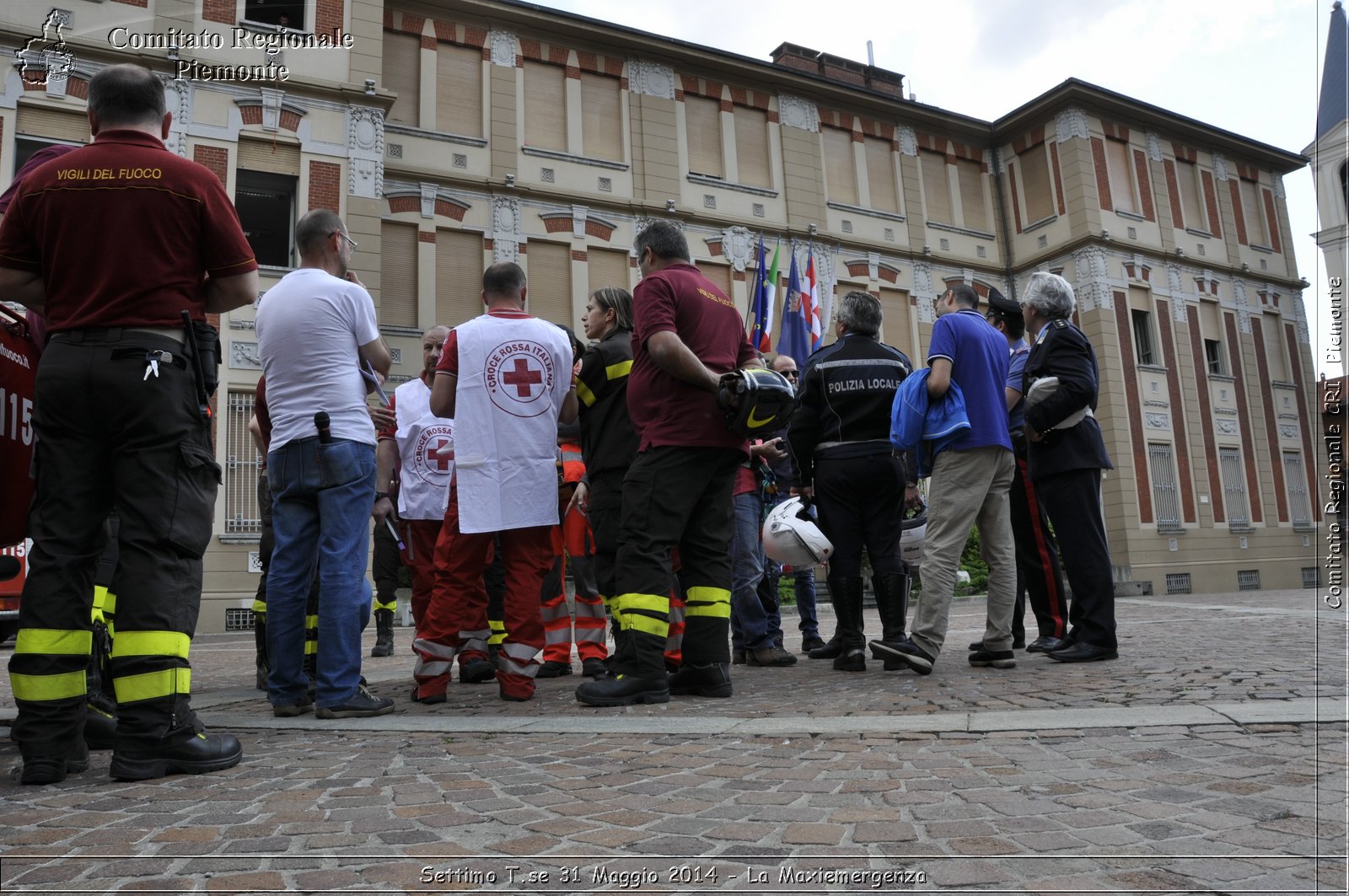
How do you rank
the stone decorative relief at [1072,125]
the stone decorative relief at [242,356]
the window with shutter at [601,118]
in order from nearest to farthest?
the stone decorative relief at [242,356] < the window with shutter at [601,118] < the stone decorative relief at [1072,125]

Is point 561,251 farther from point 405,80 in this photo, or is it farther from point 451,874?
point 451,874

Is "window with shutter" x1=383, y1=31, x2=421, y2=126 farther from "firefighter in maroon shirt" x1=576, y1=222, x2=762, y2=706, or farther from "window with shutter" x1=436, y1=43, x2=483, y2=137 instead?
"firefighter in maroon shirt" x1=576, y1=222, x2=762, y2=706

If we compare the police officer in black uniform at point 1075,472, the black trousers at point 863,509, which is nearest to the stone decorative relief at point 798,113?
the police officer in black uniform at point 1075,472

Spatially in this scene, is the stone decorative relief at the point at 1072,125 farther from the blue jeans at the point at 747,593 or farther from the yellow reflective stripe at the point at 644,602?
the yellow reflective stripe at the point at 644,602

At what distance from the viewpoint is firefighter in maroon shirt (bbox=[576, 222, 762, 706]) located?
15.2ft

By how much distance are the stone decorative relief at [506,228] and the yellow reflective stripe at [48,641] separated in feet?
64.8

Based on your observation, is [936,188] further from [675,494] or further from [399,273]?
[675,494]

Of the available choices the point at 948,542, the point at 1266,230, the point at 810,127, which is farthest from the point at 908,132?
the point at 948,542

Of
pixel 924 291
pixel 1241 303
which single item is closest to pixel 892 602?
pixel 924 291

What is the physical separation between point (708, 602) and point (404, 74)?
20538 millimetres

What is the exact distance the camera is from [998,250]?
3058 centimetres

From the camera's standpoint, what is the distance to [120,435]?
3.38 metres

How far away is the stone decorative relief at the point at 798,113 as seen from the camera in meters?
27.0

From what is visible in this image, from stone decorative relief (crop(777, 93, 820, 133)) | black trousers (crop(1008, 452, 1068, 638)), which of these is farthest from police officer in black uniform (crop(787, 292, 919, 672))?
stone decorative relief (crop(777, 93, 820, 133))
